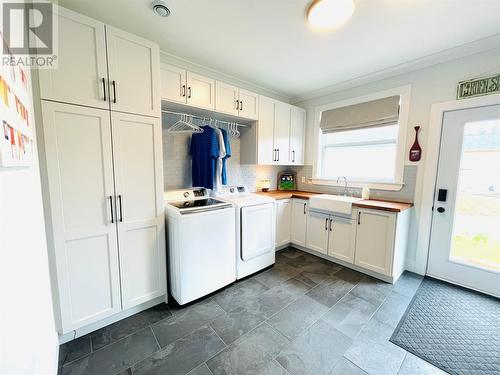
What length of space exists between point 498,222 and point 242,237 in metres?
2.66

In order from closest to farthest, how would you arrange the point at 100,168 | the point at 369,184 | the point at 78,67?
the point at 78,67
the point at 100,168
the point at 369,184

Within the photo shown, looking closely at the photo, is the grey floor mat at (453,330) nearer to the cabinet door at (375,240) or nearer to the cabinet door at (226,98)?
the cabinet door at (375,240)

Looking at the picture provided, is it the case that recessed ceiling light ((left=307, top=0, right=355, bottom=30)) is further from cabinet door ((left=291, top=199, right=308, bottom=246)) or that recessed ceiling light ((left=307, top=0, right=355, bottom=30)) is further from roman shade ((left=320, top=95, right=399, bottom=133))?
cabinet door ((left=291, top=199, right=308, bottom=246))

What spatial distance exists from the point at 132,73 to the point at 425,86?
317 centimetres

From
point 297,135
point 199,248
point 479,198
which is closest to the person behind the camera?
point 199,248

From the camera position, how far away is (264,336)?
1.66 meters

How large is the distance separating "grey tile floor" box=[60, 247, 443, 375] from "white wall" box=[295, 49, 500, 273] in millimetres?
892

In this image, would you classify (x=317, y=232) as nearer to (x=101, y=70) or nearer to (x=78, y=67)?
(x=101, y=70)

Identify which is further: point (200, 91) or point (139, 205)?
point (200, 91)

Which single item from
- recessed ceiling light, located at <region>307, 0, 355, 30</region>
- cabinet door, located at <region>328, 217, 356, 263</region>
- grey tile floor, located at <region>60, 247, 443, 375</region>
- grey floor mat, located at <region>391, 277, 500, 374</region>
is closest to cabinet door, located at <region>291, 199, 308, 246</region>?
cabinet door, located at <region>328, 217, 356, 263</region>

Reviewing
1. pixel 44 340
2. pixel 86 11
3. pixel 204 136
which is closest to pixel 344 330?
pixel 44 340

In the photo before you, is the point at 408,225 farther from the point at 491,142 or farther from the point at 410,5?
the point at 410,5

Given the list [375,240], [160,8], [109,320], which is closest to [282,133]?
[375,240]

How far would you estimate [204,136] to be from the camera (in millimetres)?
2449
